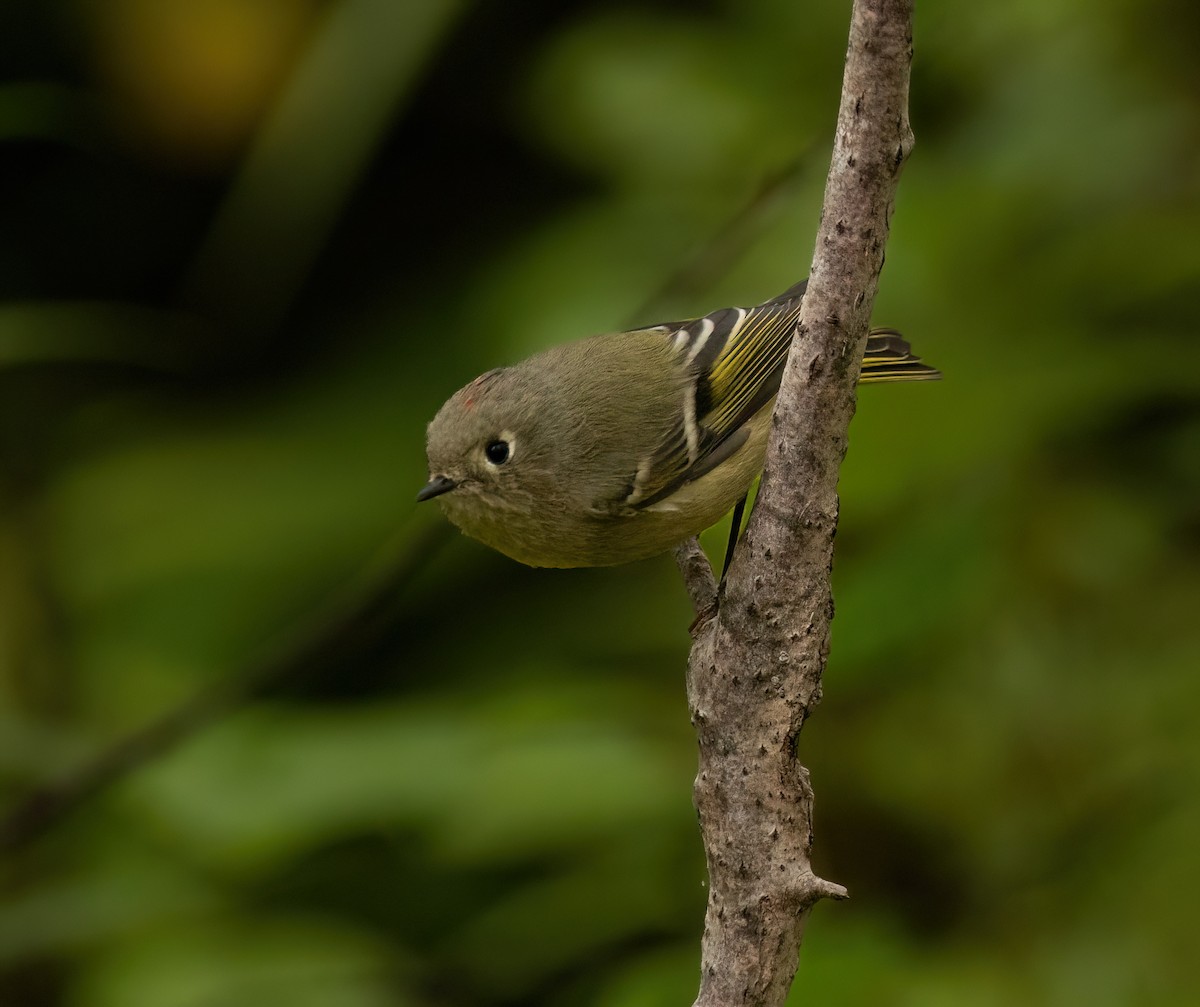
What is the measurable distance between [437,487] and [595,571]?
1689 millimetres

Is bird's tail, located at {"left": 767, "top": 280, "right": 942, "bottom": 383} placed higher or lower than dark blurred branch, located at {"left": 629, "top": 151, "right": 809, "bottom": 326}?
lower

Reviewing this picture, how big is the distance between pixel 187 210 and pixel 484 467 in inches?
134

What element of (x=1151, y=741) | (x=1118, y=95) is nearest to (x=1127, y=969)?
(x=1151, y=741)

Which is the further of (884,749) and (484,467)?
(884,749)

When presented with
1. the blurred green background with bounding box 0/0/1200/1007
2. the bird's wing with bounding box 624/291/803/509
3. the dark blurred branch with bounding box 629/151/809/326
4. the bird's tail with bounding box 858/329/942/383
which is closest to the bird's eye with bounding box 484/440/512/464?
the bird's wing with bounding box 624/291/803/509

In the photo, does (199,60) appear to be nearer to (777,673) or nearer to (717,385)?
(717,385)

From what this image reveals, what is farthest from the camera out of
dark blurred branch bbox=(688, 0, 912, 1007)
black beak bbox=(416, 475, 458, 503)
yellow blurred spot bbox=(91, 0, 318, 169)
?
yellow blurred spot bbox=(91, 0, 318, 169)

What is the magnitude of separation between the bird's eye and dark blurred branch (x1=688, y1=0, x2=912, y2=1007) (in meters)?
0.61

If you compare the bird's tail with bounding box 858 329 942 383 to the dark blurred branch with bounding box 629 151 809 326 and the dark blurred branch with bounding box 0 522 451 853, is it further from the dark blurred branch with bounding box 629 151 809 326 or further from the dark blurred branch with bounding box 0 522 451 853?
the dark blurred branch with bounding box 0 522 451 853

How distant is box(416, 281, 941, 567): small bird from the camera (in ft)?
6.01

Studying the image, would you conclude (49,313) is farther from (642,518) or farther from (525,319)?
(642,518)

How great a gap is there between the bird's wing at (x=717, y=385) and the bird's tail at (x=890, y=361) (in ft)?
0.42

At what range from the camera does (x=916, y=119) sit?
343cm

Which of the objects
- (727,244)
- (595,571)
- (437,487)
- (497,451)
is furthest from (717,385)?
(595,571)
